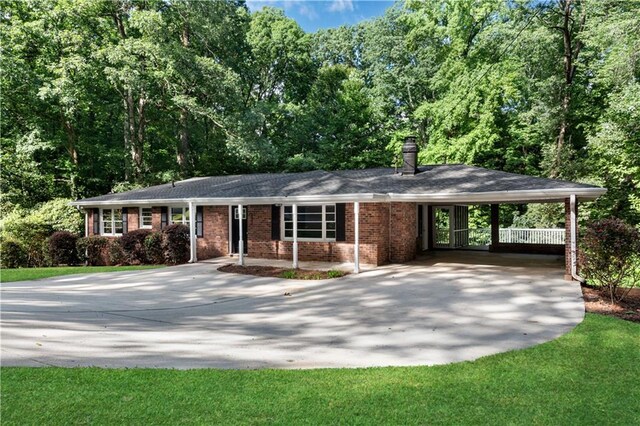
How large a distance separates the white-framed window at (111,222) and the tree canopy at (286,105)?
4.87 metres

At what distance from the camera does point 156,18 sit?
20984mm

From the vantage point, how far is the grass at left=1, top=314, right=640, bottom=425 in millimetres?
3400

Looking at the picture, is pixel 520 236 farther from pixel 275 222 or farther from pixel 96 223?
pixel 96 223

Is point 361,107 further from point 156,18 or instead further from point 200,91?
point 156,18

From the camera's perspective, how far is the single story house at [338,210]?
39.5ft

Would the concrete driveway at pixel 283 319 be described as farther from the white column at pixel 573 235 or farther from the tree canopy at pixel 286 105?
the tree canopy at pixel 286 105

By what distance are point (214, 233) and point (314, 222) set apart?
4.45 metres

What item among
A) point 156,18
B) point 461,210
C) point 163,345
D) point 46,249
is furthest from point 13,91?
point 461,210

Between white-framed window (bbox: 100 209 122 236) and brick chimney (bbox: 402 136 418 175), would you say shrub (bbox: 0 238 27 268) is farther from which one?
brick chimney (bbox: 402 136 418 175)

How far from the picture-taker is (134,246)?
15.9m

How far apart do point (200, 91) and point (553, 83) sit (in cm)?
1968

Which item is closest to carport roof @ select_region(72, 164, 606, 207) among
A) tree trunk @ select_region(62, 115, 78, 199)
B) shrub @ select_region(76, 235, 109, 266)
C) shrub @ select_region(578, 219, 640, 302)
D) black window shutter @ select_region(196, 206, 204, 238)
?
black window shutter @ select_region(196, 206, 204, 238)

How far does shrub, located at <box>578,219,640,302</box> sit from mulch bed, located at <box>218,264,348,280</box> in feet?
19.9

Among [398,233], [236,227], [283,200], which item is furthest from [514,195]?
[236,227]
